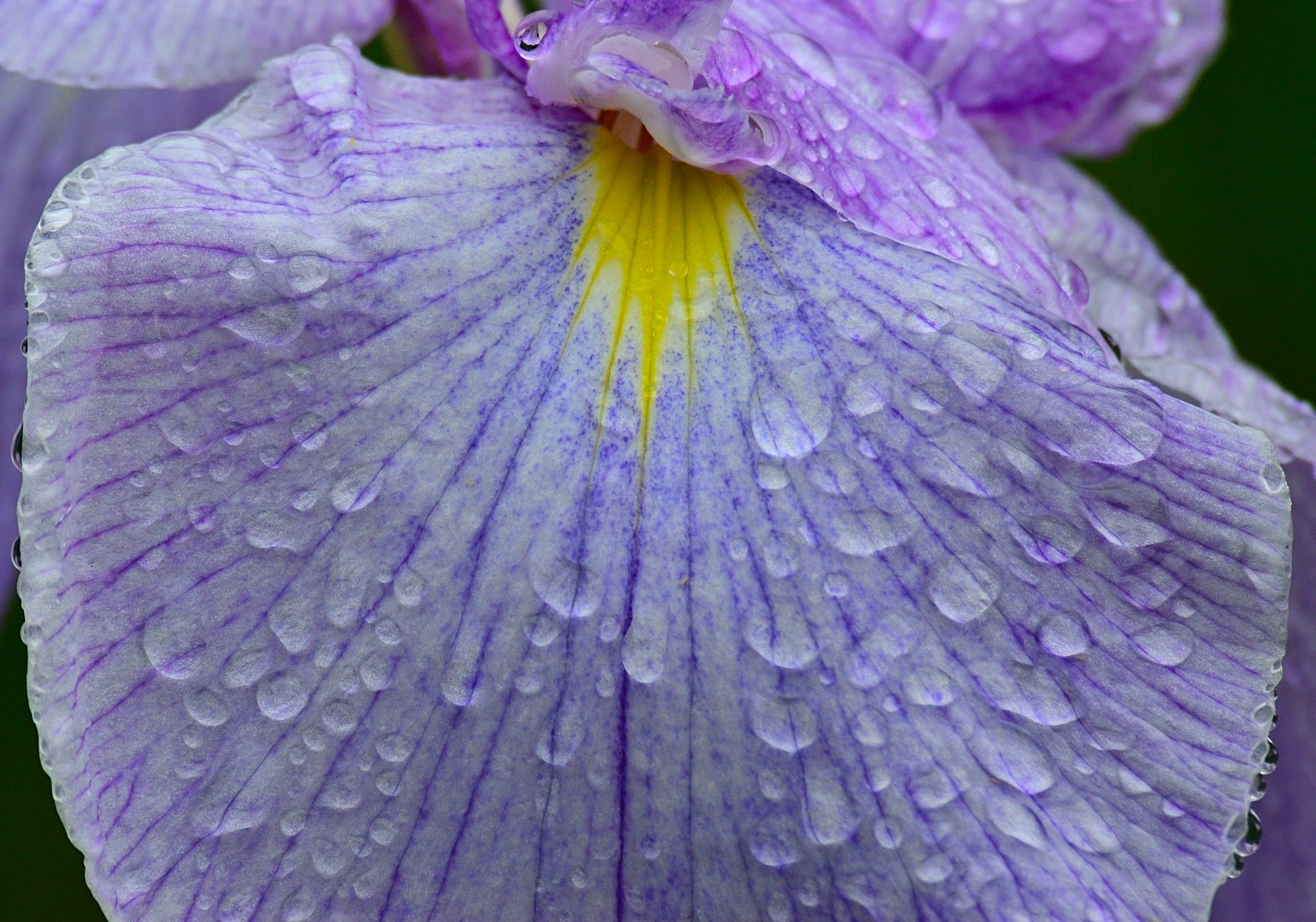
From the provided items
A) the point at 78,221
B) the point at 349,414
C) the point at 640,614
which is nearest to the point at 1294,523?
the point at 640,614

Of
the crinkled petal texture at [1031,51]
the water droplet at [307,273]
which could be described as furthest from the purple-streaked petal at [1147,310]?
the water droplet at [307,273]

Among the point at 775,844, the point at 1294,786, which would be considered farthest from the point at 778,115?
the point at 1294,786

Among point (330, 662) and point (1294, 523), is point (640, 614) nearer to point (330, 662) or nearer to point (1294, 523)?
point (330, 662)

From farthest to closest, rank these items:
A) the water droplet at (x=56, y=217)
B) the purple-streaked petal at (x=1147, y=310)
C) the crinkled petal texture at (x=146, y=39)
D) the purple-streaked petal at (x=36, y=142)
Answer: the purple-streaked petal at (x=36, y=142) → the purple-streaked petal at (x=1147, y=310) → the crinkled petal texture at (x=146, y=39) → the water droplet at (x=56, y=217)

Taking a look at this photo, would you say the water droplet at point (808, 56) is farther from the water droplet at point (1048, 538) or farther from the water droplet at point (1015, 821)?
the water droplet at point (1015, 821)

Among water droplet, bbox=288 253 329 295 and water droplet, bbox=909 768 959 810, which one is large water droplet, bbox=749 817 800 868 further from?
water droplet, bbox=288 253 329 295

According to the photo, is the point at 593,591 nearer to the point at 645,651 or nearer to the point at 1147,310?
the point at 645,651
